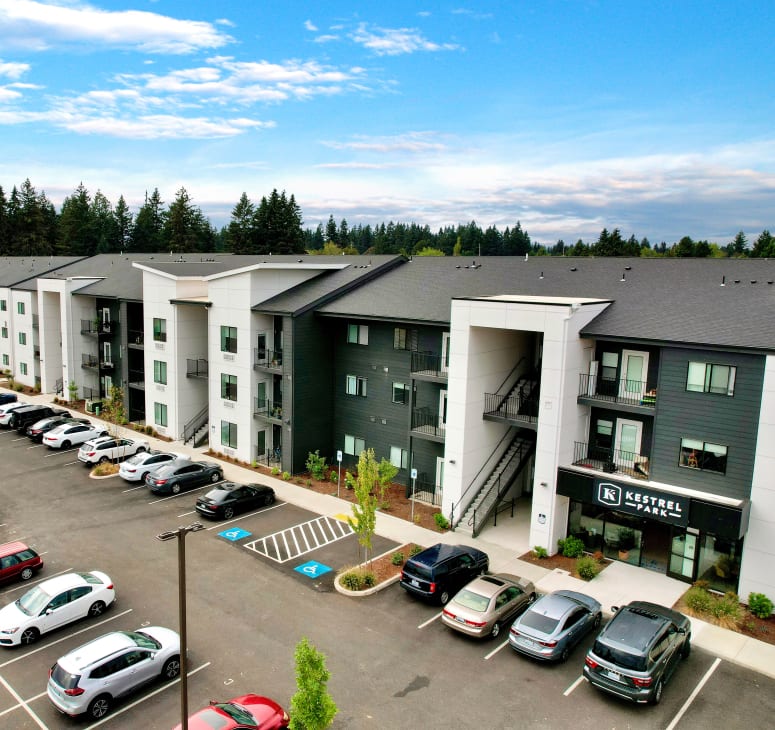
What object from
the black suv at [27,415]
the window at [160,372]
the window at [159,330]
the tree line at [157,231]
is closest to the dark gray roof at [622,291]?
the window at [159,330]

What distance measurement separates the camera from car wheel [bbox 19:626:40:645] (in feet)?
62.3

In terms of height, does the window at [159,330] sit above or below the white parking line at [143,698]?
above

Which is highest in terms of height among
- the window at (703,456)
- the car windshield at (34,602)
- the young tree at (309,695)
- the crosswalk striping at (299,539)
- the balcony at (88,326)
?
the balcony at (88,326)

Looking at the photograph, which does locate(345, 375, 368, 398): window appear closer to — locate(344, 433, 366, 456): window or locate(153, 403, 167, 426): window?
locate(344, 433, 366, 456): window

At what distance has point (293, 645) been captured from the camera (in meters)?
19.1

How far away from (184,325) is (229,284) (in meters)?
6.10

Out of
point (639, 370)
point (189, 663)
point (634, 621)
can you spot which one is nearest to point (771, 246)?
point (639, 370)

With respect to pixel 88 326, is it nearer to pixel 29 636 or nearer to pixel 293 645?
pixel 29 636

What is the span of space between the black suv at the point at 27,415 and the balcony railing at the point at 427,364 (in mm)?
27500

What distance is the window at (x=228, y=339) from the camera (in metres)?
36.8

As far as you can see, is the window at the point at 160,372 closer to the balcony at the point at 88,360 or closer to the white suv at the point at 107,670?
the balcony at the point at 88,360

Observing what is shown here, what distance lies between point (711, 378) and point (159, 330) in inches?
1291

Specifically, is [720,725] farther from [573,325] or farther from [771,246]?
[771,246]

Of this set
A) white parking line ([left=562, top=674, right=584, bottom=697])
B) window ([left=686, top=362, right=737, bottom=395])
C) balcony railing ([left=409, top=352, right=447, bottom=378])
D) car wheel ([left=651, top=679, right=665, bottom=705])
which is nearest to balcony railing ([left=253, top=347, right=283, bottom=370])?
balcony railing ([left=409, top=352, right=447, bottom=378])
